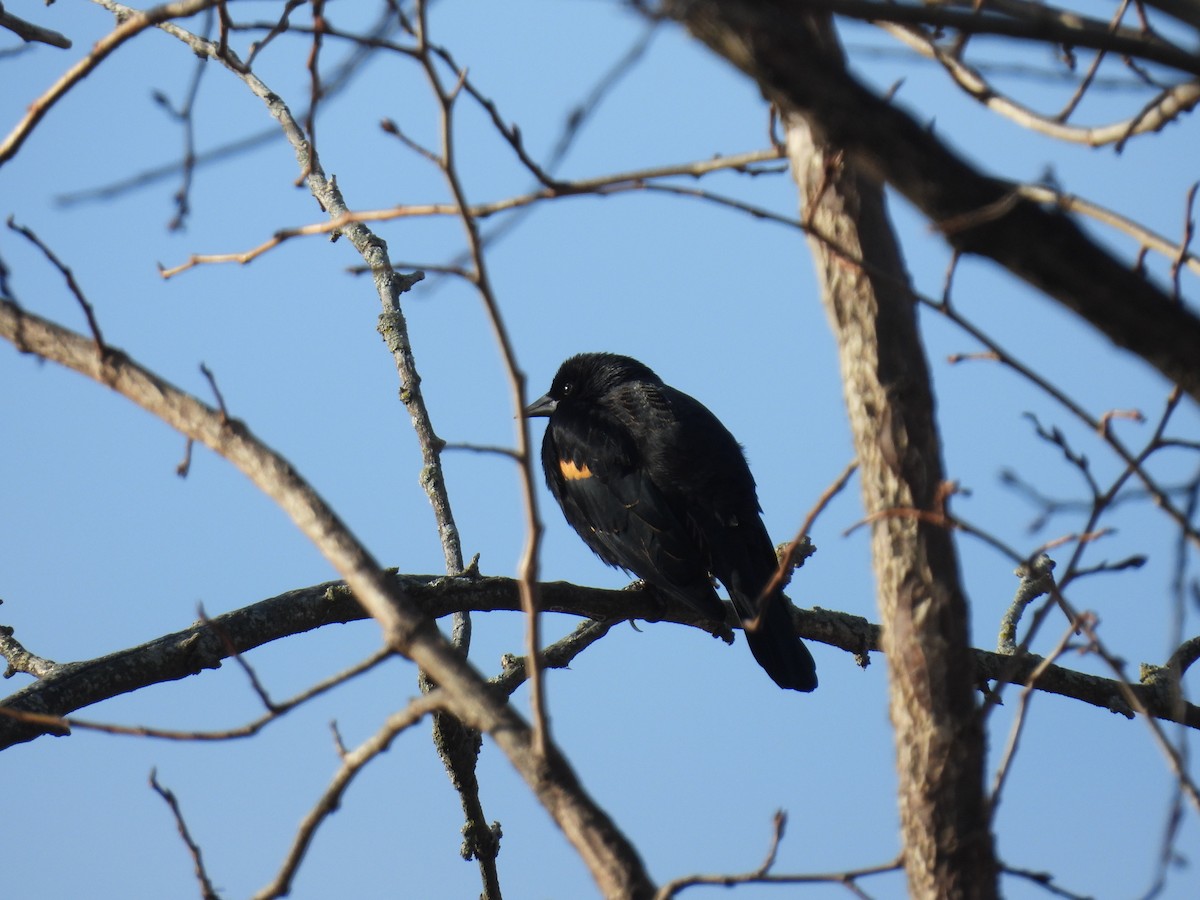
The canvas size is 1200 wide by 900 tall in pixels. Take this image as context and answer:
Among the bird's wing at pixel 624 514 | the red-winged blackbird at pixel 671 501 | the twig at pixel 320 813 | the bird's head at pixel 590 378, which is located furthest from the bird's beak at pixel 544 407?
the twig at pixel 320 813

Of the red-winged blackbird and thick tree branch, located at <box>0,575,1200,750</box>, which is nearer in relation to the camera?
thick tree branch, located at <box>0,575,1200,750</box>

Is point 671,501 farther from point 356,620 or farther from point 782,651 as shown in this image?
point 356,620

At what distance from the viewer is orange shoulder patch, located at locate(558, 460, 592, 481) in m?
5.61

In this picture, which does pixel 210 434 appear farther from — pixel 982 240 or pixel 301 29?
pixel 982 240

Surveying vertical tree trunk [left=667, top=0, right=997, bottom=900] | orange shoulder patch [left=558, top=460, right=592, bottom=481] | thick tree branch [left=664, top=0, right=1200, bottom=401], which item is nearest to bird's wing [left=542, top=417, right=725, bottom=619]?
orange shoulder patch [left=558, top=460, right=592, bottom=481]

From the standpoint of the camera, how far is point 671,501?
17.6 ft

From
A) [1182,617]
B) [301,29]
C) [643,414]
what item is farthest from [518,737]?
[643,414]

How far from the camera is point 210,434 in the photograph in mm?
2234

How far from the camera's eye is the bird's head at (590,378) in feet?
20.9

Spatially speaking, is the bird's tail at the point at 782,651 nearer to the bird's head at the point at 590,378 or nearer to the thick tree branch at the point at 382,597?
the bird's head at the point at 590,378

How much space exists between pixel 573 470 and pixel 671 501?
57 cm

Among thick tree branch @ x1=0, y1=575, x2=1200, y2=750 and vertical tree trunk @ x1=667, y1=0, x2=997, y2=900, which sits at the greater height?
thick tree branch @ x1=0, y1=575, x2=1200, y2=750

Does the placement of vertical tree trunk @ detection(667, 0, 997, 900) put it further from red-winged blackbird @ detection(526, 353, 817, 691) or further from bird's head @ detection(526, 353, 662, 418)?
bird's head @ detection(526, 353, 662, 418)

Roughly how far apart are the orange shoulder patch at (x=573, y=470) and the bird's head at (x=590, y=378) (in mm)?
518
